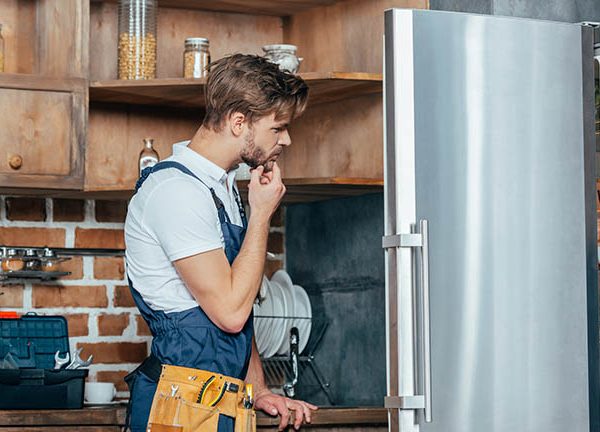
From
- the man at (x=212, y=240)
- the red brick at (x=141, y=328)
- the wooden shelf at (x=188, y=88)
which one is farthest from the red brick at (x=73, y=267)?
the man at (x=212, y=240)

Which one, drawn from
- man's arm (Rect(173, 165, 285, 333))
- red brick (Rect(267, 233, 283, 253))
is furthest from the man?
red brick (Rect(267, 233, 283, 253))

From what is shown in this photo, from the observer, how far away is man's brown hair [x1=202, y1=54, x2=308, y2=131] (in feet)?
8.70

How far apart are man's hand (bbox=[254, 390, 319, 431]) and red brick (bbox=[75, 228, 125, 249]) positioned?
1161 millimetres

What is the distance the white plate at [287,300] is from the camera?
384cm

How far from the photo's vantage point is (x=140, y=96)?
361 cm

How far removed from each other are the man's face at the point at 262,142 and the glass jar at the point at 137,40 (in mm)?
976

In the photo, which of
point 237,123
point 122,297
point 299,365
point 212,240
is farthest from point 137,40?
point 212,240

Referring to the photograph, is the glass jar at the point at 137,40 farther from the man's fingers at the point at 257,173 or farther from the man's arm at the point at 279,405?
the man's arm at the point at 279,405

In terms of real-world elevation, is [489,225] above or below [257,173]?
below

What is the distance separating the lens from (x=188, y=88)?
348 cm

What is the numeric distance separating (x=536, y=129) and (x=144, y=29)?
1.35 meters

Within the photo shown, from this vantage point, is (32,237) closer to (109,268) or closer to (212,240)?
(109,268)

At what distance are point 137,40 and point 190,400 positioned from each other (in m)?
1.44

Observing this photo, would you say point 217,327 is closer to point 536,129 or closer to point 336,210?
point 536,129
